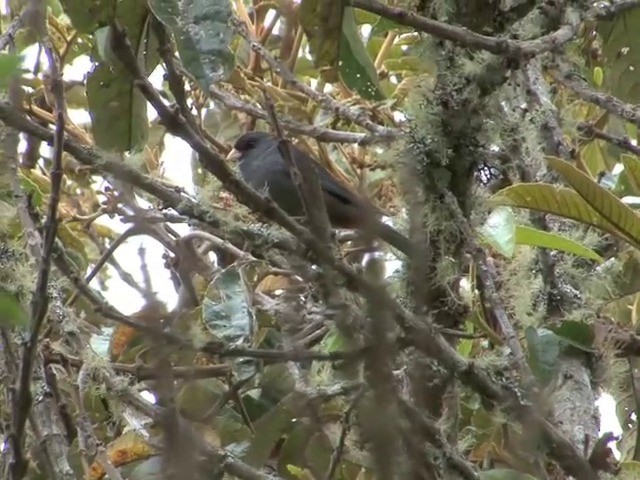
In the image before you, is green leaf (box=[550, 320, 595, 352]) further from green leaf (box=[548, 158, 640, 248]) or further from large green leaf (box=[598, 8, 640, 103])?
large green leaf (box=[598, 8, 640, 103])

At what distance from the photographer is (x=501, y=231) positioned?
2.37 metres

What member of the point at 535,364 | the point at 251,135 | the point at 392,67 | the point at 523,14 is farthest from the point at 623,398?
the point at 251,135

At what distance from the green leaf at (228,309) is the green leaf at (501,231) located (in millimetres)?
523

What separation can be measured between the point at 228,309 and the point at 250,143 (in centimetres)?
179

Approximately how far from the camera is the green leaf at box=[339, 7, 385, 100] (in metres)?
2.58

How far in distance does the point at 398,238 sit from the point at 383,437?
3.80ft

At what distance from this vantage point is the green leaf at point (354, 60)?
2.58 meters

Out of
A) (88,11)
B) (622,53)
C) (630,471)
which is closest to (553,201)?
(630,471)

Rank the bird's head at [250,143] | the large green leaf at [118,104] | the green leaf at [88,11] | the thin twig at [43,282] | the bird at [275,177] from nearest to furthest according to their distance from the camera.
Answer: the thin twig at [43,282] < the green leaf at [88,11] < the large green leaf at [118,104] < the bird at [275,177] < the bird's head at [250,143]

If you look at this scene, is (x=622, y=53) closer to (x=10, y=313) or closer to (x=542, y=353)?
(x=542, y=353)

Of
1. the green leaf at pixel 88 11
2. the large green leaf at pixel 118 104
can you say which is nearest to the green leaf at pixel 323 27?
the large green leaf at pixel 118 104

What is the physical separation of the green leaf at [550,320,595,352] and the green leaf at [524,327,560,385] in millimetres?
51

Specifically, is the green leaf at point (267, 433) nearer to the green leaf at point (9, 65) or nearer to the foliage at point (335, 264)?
the foliage at point (335, 264)

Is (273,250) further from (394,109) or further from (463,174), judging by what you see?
(394,109)
